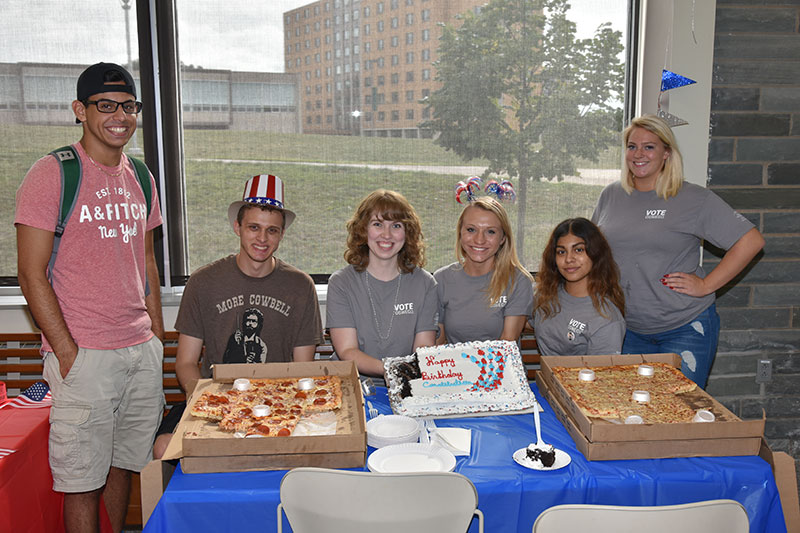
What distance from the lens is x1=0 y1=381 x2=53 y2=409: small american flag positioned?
2422mm

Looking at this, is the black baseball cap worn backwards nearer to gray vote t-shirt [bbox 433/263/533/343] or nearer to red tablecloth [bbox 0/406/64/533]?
red tablecloth [bbox 0/406/64/533]

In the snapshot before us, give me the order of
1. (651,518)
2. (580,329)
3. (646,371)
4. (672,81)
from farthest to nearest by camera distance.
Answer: (672,81), (580,329), (646,371), (651,518)

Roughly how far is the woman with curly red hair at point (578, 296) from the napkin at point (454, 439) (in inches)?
32.1

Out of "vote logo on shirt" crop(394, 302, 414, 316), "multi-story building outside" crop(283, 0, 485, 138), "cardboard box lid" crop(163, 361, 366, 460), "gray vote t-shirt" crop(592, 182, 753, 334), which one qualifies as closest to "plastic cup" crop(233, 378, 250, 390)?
"cardboard box lid" crop(163, 361, 366, 460)

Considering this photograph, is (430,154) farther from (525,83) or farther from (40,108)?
(40,108)

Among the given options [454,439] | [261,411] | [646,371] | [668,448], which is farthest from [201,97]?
[668,448]

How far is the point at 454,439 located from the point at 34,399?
1773mm

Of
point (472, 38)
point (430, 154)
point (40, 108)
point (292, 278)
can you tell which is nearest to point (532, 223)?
point (430, 154)

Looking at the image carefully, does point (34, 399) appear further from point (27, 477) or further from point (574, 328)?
point (574, 328)

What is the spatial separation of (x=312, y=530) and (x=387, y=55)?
2.57m

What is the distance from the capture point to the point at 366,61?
3314mm

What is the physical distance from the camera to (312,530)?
4.69 feet

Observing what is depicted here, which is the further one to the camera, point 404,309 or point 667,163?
point 667,163

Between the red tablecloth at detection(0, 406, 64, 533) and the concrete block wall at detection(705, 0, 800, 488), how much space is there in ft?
10.2
